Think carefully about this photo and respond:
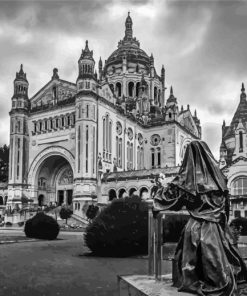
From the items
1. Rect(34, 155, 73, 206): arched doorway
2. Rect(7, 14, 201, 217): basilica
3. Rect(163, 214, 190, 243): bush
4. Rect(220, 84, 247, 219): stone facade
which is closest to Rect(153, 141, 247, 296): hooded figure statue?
Rect(163, 214, 190, 243): bush

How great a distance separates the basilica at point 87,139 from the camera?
57031 mm

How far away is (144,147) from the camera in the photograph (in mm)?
71312

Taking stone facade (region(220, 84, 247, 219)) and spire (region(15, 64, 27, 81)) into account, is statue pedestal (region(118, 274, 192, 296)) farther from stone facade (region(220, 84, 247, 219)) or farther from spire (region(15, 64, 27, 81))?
spire (region(15, 64, 27, 81))

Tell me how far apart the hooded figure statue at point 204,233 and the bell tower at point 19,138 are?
191ft

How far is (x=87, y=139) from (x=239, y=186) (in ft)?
70.0

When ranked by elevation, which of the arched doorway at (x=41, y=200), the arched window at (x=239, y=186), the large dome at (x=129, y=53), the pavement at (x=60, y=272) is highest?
the large dome at (x=129, y=53)

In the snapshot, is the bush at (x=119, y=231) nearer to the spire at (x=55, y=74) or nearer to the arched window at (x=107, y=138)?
the arched window at (x=107, y=138)

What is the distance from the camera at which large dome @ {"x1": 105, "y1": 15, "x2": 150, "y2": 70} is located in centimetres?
8244

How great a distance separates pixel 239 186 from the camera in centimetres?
4822

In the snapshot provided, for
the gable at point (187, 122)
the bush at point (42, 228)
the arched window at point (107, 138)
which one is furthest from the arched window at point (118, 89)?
the bush at point (42, 228)

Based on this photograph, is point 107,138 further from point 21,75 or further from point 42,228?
point 42,228

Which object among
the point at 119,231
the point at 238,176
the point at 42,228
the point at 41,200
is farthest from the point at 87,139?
the point at 119,231

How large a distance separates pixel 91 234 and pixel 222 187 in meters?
11.6

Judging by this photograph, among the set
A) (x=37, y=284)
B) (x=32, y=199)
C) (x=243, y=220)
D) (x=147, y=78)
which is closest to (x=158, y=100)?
(x=147, y=78)
